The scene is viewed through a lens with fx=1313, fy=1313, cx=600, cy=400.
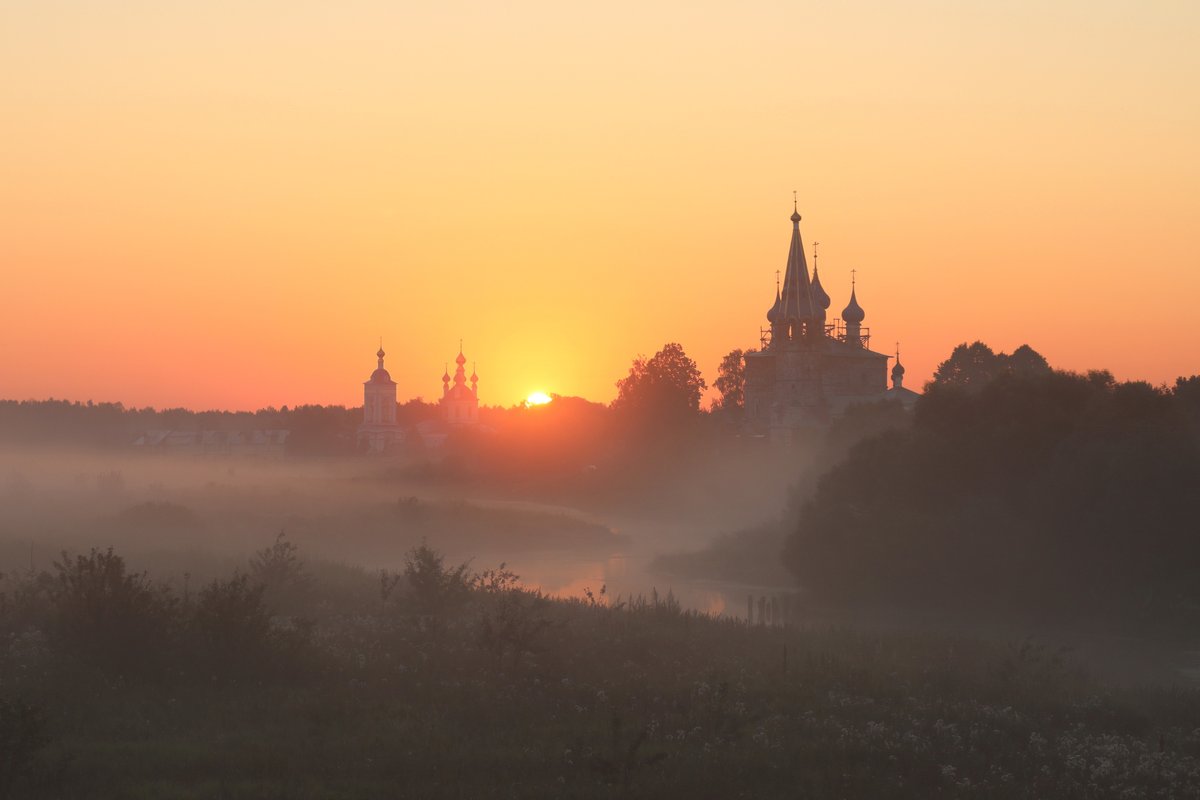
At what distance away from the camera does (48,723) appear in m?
17.8

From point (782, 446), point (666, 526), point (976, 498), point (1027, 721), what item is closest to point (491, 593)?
point (1027, 721)

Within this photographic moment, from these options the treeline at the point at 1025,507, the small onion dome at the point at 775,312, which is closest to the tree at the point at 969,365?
the small onion dome at the point at 775,312

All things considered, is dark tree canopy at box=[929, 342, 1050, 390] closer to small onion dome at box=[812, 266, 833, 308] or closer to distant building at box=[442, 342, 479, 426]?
small onion dome at box=[812, 266, 833, 308]

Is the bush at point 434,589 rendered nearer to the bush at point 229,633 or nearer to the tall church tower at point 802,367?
the bush at point 229,633

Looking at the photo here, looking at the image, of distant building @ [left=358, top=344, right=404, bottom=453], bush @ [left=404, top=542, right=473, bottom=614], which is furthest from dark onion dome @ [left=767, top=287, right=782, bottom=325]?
bush @ [left=404, top=542, right=473, bottom=614]

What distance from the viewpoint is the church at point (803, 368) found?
106000 mm

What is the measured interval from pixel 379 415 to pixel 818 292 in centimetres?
5065

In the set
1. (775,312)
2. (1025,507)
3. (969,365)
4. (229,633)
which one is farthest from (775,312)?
(229,633)

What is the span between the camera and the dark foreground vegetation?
16734 millimetres

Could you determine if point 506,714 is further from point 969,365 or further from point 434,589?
point 969,365

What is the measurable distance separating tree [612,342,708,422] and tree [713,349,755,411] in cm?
2095

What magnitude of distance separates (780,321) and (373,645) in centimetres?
9070

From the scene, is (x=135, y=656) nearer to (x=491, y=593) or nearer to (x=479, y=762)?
(x=479, y=762)

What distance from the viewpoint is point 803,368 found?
108 metres
